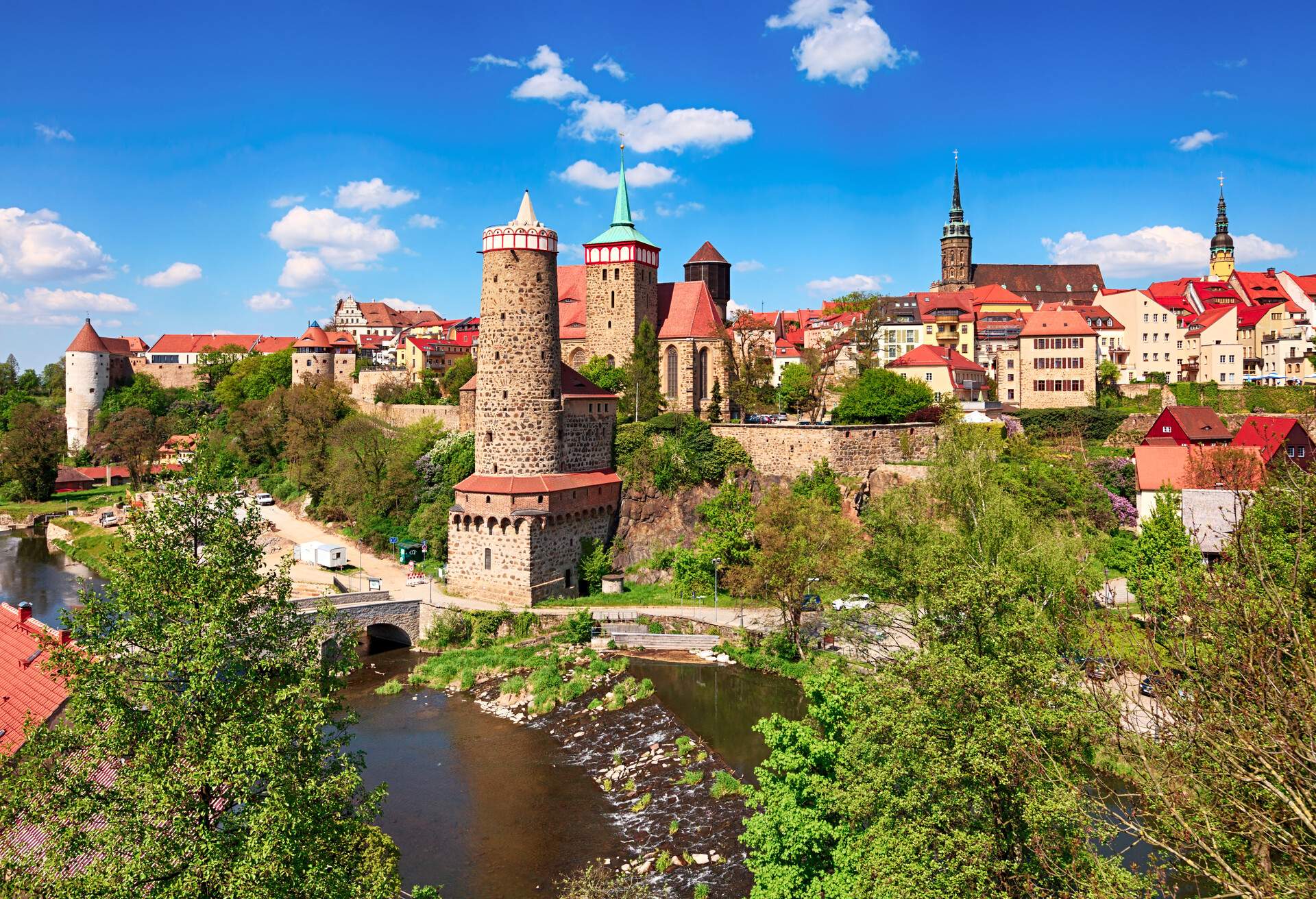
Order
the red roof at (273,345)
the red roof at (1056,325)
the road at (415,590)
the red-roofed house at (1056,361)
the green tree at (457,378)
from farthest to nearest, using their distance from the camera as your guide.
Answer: the red roof at (273,345) < the green tree at (457,378) < the red roof at (1056,325) < the red-roofed house at (1056,361) < the road at (415,590)

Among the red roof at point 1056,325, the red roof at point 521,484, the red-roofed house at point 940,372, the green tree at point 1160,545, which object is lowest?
the green tree at point 1160,545

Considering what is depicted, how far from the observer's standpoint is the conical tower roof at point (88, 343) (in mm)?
79812

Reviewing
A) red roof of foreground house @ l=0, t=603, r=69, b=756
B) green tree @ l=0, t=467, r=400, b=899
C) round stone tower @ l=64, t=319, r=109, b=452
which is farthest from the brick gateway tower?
round stone tower @ l=64, t=319, r=109, b=452

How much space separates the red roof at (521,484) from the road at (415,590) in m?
4.36

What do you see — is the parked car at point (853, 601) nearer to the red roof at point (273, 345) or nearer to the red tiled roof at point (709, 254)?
the red tiled roof at point (709, 254)

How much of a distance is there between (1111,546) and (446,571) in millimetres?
26875

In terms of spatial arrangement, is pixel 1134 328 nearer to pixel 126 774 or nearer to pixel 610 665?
pixel 610 665

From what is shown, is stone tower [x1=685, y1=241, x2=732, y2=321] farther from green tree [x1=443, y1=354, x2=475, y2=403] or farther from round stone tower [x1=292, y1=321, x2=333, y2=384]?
round stone tower [x1=292, y1=321, x2=333, y2=384]

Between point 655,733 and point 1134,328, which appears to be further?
point 1134,328

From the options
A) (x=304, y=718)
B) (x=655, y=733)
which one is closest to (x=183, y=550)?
(x=304, y=718)

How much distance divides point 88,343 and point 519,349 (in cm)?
6550

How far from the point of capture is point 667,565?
36.9 meters

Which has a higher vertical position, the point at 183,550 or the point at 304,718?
the point at 183,550

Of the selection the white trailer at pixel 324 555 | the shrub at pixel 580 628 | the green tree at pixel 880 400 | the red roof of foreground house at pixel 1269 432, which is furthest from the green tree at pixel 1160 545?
the white trailer at pixel 324 555
